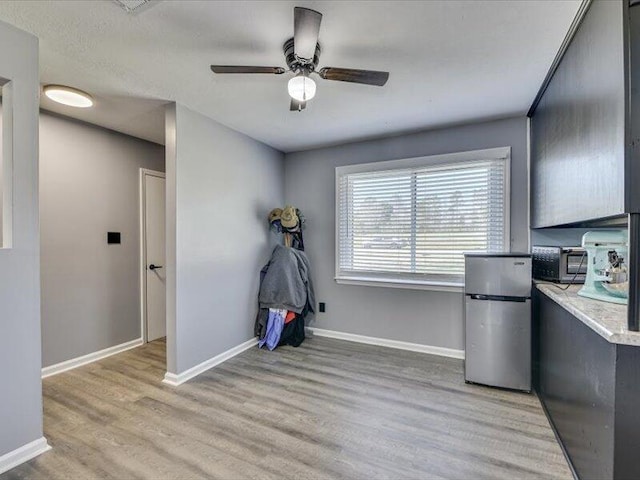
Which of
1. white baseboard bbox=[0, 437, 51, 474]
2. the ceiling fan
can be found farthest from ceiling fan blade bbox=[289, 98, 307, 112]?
white baseboard bbox=[0, 437, 51, 474]

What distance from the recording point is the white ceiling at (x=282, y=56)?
5.39 feet

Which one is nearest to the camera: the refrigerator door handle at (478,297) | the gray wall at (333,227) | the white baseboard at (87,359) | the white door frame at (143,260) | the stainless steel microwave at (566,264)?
the stainless steel microwave at (566,264)

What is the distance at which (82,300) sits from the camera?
3.17 metres

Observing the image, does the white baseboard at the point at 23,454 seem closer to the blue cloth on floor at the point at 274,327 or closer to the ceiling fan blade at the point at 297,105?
the blue cloth on floor at the point at 274,327

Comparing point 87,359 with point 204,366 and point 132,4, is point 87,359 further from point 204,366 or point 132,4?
point 132,4

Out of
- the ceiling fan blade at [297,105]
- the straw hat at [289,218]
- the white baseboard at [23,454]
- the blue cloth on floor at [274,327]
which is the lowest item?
the white baseboard at [23,454]

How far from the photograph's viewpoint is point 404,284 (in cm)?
355

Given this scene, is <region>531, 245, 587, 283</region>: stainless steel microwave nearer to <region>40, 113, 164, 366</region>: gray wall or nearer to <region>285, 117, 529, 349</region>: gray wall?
<region>285, 117, 529, 349</region>: gray wall

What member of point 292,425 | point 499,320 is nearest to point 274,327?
point 292,425

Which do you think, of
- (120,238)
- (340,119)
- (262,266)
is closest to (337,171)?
(340,119)

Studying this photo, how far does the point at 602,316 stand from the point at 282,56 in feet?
7.37

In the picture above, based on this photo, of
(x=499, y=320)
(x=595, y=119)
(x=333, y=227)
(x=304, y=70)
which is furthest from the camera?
(x=333, y=227)

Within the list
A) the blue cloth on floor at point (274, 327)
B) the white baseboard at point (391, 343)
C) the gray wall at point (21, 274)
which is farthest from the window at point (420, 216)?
the gray wall at point (21, 274)

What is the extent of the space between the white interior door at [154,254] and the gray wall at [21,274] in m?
1.95
